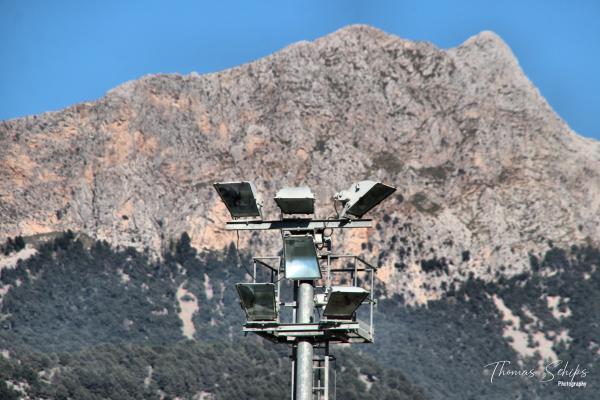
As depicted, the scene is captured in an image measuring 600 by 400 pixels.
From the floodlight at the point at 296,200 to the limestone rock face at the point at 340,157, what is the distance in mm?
144548

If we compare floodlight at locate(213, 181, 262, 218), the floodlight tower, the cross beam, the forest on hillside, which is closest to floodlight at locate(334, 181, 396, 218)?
the floodlight tower

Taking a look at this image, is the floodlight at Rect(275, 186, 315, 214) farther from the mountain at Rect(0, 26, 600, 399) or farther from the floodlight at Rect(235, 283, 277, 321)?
the mountain at Rect(0, 26, 600, 399)

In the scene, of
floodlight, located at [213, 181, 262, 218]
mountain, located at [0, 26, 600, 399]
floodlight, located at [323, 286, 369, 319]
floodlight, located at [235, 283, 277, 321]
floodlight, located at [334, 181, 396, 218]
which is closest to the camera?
floodlight, located at [323, 286, 369, 319]

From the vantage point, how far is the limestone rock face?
174 m

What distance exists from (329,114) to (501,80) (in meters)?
25.7

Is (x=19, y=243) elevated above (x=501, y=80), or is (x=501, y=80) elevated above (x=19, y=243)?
(x=501, y=80)

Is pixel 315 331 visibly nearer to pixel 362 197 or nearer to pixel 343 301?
pixel 343 301

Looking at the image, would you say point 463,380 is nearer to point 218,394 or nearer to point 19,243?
point 218,394

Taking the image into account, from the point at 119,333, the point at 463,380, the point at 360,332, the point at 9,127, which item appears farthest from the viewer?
the point at 9,127

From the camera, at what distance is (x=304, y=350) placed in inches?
845

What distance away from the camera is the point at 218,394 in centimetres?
13438

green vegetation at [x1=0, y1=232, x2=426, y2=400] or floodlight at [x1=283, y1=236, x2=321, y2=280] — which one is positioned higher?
green vegetation at [x1=0, y1=232, x2=426, y2=400]

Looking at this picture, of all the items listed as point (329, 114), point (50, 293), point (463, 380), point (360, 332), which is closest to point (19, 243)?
point (50, 293)

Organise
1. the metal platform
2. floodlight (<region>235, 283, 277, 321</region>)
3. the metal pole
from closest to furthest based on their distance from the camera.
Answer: the metal platform → the metal pole → floodlight (<region>235, 283, 277, 321</region>)
